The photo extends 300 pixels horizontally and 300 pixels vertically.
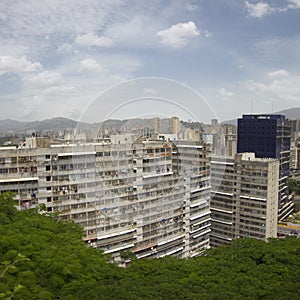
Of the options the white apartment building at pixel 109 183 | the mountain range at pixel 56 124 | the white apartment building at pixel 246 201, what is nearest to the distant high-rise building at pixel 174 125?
the mountain range at pixel 56 124

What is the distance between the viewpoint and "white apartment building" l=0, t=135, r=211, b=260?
6.57 meters

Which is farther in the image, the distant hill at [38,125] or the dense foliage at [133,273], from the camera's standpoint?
the distant hill at [38,125]

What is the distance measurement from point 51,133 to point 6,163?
142cm

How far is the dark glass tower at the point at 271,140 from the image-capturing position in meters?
13.7

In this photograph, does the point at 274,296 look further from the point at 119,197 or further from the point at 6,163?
the point at 6,163

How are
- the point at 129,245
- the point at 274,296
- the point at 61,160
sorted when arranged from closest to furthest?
the point at 274,296 < the point at 61,160 < the point at 129,245

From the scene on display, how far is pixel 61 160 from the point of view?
6812 millimetres

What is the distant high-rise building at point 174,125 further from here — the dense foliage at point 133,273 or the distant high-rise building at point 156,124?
the dense foliage at point 133,273

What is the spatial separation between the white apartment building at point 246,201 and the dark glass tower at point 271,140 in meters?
3.74

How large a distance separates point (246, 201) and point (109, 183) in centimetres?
498

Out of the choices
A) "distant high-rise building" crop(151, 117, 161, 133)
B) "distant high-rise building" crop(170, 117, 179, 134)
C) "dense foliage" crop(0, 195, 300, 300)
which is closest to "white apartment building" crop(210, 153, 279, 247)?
"distant high-rise building" crop(151, 117, 161, 133)

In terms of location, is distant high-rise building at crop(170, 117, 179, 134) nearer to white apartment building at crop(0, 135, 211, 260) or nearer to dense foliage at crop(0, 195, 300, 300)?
white apartment building at crop(0, 135, 211, 260)

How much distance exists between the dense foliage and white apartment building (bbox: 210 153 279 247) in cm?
661

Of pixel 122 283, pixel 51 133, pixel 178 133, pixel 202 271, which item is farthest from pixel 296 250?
pixel 51 133
